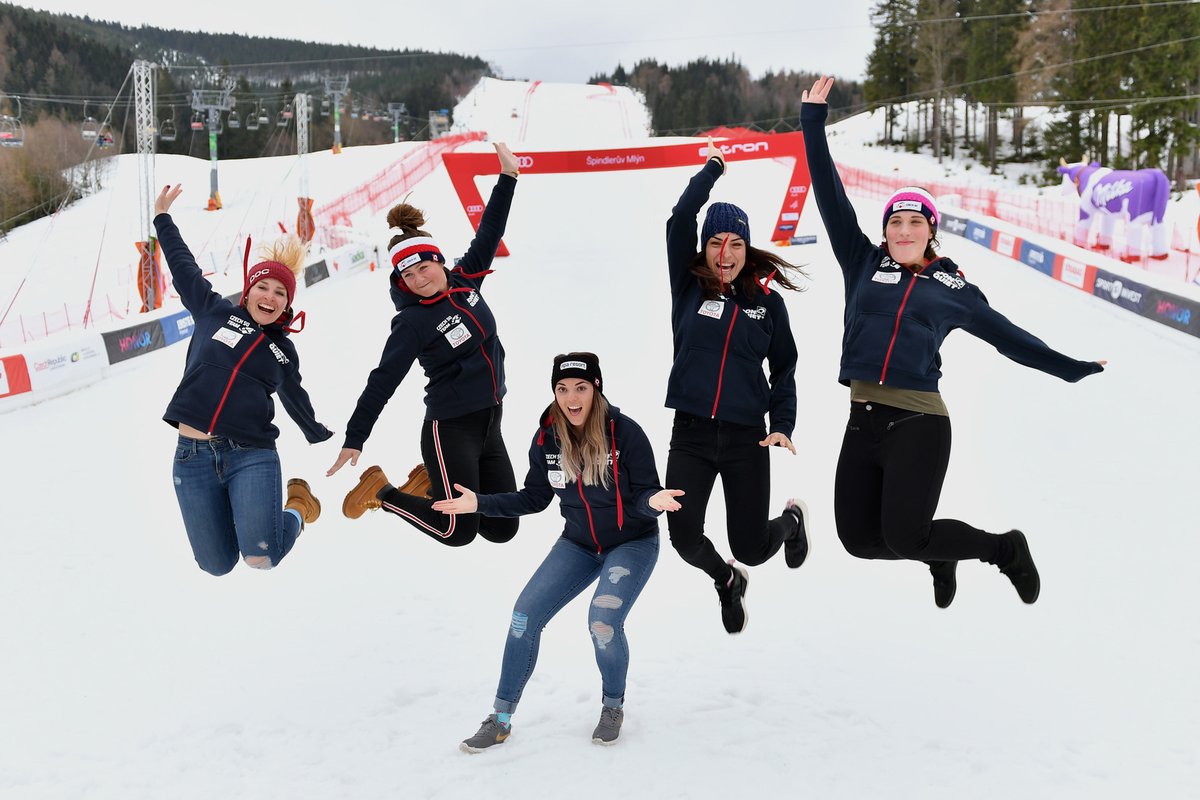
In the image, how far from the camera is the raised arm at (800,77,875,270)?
4.63 m

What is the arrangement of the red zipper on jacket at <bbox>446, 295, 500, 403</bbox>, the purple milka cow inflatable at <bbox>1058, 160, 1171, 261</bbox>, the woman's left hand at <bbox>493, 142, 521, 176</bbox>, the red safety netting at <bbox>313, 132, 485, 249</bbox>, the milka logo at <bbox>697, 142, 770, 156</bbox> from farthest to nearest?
the red safety netting at <bbox>313, 132, 485, 249</bbox> < the milka logo at <bbox>697, 142, 770, 156</bbox> < the purple milka cow inflatable at <bbox>1058, 160, 1171, 261</bbox> < the woman's left hand at <bbox>493, 142, 521, 176</bbox> < the red zipper on jacket at <bbox>446, 295, 500, 403</bbox>

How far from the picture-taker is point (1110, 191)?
680 inches

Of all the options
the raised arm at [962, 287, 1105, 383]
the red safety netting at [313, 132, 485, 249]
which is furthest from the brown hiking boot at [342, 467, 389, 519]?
the red safety netting at [313, 132, 485, 249]

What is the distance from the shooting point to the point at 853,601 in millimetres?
6371

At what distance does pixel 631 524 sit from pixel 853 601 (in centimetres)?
239

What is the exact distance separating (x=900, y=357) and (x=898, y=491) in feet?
2.04

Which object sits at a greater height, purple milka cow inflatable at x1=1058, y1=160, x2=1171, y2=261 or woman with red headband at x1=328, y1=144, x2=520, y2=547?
purple milka cow inflatable at x1=1058, y1=160, x2=1171, y2=261

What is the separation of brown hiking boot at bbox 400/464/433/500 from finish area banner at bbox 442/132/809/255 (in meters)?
14.4

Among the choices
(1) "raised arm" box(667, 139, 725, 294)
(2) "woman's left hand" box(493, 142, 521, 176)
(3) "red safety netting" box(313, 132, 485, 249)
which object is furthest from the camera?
(3) "red safety netting" box(313, 132, 485, 249)

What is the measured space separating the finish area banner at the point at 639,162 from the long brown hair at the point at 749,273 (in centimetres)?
1513

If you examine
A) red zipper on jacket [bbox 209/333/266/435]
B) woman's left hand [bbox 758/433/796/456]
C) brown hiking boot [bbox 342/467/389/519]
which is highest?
red zipper on jacket [bbox 209/333/266/435]

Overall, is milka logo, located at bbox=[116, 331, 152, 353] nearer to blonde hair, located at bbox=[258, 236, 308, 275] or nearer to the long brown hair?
blonde hair, located at bbox=[258, 236, 308, 275]

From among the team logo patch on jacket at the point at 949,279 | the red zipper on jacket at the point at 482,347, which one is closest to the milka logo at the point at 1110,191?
the team logo patch on jacket at the point at 949,279

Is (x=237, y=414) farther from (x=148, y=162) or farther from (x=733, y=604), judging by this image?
(x=148, y=162)
